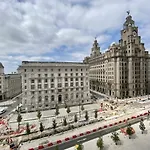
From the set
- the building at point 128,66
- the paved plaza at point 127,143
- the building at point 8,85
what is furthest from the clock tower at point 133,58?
the building at point 8,85

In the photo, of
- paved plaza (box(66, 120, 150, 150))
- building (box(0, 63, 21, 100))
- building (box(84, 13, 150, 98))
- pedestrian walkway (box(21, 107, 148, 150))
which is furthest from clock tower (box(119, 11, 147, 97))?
building (box(0, 63, 21, 100))

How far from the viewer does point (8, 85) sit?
90.6 m

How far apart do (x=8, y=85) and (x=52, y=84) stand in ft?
144

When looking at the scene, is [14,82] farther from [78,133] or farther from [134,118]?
[134,118]

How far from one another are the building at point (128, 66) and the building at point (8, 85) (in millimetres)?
70784

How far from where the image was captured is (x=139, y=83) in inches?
3460

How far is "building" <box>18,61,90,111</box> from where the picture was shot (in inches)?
2400

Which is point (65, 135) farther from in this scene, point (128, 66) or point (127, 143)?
point (128, 66)

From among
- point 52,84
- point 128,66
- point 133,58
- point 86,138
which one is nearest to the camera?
point 86,138

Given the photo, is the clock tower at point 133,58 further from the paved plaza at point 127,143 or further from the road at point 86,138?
the paved plaza at point 127,143

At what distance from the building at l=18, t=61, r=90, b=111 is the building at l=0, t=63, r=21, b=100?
94.4ft

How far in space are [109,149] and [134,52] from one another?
70742 millimetres

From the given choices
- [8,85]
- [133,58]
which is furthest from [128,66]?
[8,85]

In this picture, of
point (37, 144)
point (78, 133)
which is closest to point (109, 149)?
point (78, 133)
